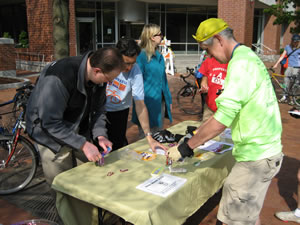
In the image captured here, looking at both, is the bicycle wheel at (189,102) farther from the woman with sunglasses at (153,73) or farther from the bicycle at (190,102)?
the woman with sunglasses at (153,73)

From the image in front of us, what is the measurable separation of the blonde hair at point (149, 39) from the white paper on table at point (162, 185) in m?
1.89

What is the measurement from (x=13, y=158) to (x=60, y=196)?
6.05 feet

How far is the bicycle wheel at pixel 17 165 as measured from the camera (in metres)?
3.75

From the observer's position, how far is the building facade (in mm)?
15234

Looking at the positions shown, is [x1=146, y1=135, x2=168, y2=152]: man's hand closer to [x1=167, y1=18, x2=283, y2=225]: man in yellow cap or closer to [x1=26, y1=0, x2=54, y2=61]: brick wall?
[x1=167, y1=18, x2=283, y2=225]: man in yellow cap

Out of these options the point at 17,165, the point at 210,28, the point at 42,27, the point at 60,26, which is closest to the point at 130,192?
the point at 210,28

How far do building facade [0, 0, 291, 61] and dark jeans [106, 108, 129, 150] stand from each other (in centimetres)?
1225

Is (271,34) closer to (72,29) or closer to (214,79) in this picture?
(72,29)

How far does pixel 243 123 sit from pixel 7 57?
11696 mm

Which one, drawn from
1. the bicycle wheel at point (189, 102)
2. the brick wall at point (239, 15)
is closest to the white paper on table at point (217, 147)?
the bicycle wheel at point (189, 102)

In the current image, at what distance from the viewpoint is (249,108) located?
75.7 inches

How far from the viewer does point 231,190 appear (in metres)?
2.12

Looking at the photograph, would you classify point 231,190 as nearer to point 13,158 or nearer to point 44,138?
point 44,138

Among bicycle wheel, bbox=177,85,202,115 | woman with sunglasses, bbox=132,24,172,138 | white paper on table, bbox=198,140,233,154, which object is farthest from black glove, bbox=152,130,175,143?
bicycle wheel, bbox=177,85,202,115
